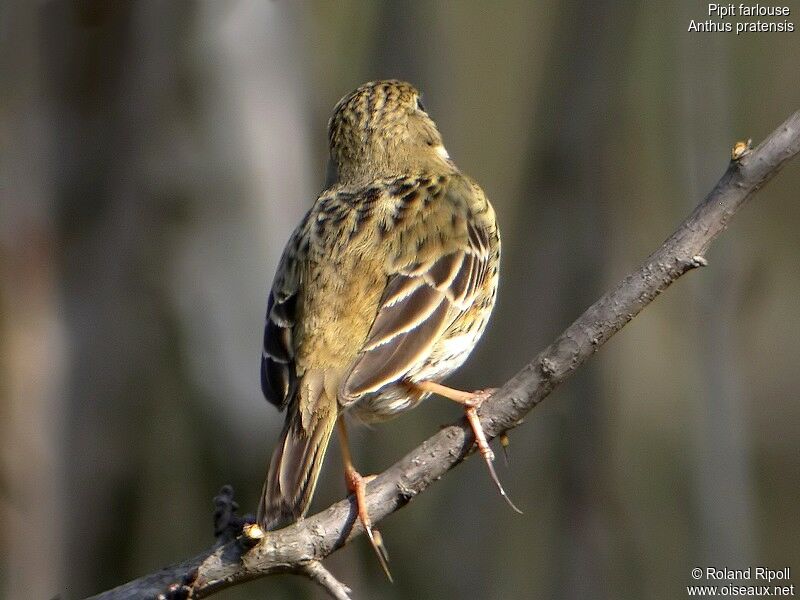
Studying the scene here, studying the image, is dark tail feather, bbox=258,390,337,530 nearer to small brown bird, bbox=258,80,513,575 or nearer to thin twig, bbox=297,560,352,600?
small brown bird, bbox=258,80,513,575

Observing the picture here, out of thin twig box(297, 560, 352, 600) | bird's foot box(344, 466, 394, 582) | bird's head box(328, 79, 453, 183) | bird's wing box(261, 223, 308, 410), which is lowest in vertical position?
thin twig box(297, 560, 352, 600)

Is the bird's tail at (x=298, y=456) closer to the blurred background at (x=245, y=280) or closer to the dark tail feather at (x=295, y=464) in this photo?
the dark tail feather at (x=295, y=464)

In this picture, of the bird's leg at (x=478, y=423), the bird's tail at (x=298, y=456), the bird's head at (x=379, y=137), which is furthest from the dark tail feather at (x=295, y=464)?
the bird's head at (x=379, y=137)

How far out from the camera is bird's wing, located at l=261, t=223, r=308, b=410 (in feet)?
14.3

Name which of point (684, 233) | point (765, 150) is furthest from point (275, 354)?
point (765, 150)

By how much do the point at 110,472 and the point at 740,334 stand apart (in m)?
4.53

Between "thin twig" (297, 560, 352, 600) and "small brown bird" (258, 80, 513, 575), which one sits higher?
"small brown bird" (258, 80, 513, 575)

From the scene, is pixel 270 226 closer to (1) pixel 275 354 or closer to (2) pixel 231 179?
(2) pixel 231 179

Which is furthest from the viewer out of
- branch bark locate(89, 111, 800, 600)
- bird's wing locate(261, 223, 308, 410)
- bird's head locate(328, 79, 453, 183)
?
bird's head locate(328, 79, 453, 183)

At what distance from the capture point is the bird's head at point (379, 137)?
5.71 meters

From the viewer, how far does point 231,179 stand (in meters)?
7.12

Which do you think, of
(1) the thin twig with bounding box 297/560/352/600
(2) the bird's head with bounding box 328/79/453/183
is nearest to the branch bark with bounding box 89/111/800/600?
(1) the thin twig with bounding box 297/560/352/600

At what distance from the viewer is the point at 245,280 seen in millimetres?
7090

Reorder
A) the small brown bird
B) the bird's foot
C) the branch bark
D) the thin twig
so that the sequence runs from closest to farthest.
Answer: the branch bark, the thin twig, the bird's foot, the small brown bird
